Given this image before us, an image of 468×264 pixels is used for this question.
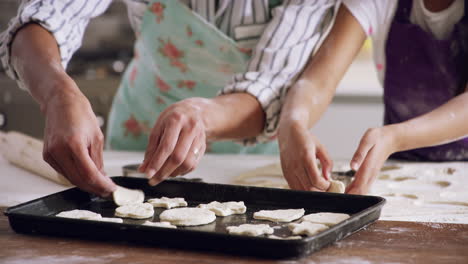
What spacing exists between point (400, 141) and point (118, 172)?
61 centimetres

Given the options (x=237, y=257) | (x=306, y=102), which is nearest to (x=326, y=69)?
(x=306, y=102)

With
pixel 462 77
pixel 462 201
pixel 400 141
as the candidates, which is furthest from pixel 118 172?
pixel 462 77

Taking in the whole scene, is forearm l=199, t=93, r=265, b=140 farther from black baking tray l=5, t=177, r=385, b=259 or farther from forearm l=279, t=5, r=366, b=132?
black baking tray l=5, t=177, r=385, b=259

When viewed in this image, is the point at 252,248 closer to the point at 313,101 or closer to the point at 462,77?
the point at 313,101

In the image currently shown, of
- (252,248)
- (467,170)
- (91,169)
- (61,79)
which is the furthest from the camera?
(467,170)

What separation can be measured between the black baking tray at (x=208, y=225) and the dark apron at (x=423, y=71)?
628 mm

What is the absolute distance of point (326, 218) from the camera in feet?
3.12

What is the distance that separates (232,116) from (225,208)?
1.32ft

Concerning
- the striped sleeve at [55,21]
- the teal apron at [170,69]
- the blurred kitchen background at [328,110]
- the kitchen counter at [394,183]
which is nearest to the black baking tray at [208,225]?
the kitchen counter at [394,183]

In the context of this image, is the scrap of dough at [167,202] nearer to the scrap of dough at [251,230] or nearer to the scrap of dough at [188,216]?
the scrap of dough at [188,216]

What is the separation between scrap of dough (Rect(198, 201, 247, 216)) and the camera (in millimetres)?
994

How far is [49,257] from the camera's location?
815mm

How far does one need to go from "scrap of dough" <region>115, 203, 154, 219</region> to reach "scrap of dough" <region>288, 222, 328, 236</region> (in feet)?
0.73

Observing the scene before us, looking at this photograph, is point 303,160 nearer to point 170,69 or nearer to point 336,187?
point 336,187
